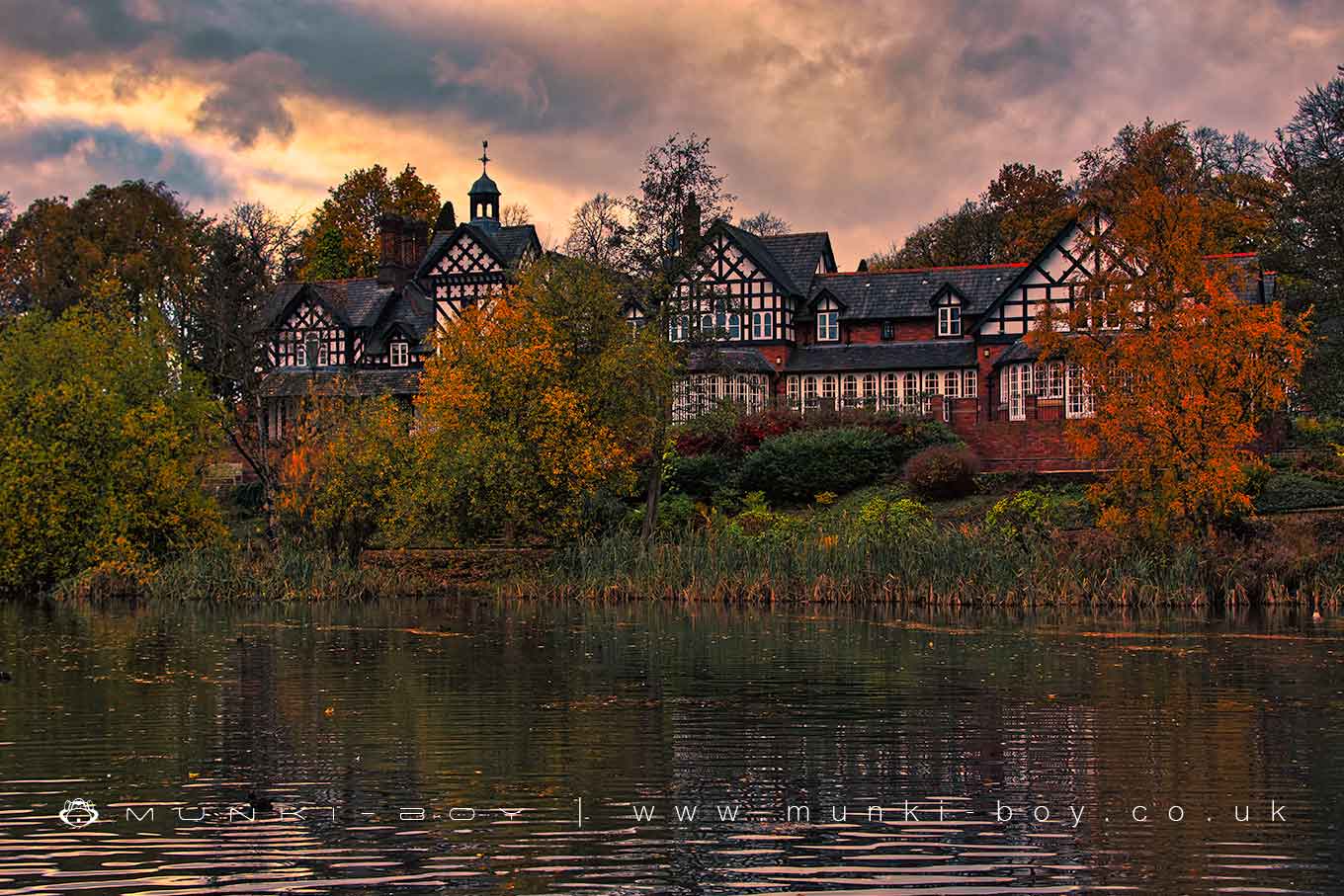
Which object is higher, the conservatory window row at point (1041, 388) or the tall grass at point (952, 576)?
the conservatory window row at point (1041, 388)

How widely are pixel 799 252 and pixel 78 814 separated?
212 ft

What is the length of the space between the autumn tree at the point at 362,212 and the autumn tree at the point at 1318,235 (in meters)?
53.0

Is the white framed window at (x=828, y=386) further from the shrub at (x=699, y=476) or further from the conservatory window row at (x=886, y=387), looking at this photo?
the shrub at (x=699, y=476)

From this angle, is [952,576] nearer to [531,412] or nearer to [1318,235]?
[531,412]

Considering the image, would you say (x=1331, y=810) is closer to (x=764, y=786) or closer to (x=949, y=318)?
(x=764, y=786)

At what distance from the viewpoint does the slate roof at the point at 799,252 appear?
244 feet

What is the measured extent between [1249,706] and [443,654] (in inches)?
517

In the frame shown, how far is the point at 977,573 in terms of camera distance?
36594 millimetres

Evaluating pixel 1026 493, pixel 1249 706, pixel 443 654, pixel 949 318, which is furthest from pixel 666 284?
pixel 1249 706

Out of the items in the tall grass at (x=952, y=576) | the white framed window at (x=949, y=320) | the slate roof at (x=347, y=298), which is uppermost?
the slate roof at (x=347, y=298)

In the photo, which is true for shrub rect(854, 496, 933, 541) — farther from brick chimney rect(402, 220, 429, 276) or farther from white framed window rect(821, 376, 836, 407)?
brick chimney rect(402, 220, 429, 276)

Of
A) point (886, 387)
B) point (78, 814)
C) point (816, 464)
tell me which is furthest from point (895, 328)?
point (78, 814)

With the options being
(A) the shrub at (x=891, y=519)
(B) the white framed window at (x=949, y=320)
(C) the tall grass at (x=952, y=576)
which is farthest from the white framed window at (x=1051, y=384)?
(C) the tall grass at (x=952, y=576)

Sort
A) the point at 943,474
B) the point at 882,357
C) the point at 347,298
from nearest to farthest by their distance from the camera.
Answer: the point at 943,474 < the point at 882,357 < the point at 347,298
